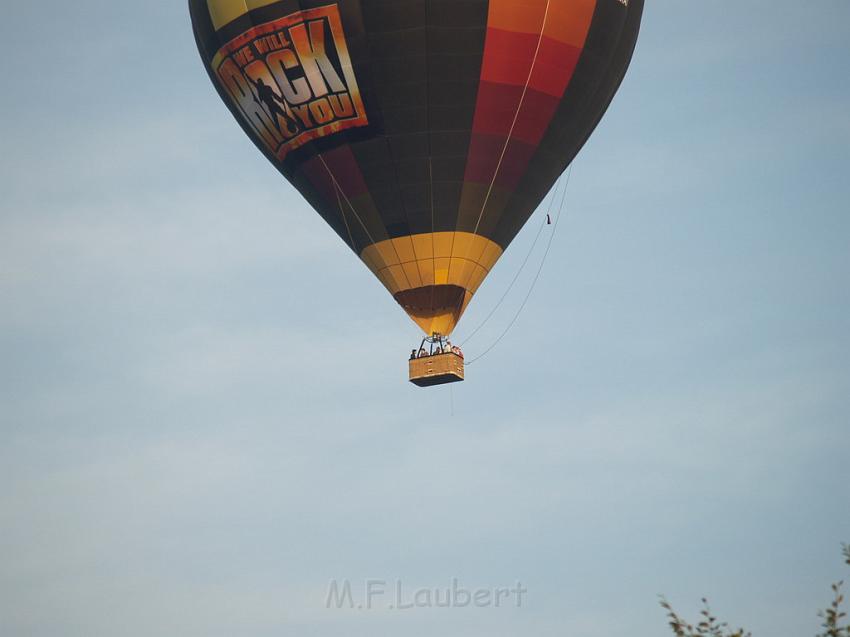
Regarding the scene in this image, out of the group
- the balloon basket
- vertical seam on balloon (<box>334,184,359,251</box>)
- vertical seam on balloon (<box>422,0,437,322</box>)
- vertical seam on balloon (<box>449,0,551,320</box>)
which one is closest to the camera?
vertical seam on balloon (<box>422,0,437,322</box>)

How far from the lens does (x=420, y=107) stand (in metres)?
32.2

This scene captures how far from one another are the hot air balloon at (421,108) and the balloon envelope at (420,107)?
31 millimetres

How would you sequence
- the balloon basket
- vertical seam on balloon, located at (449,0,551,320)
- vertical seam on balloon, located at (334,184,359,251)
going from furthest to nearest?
vertical seam on balloon, located at (334,184,359,251), vertical seam on balloon, located at (449,0,551,320), the balloon basket

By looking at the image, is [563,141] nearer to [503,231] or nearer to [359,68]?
[503,231]

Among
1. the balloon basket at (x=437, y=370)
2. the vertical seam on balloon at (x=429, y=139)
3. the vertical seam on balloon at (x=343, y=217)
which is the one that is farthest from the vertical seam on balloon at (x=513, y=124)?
the vertical seam on balloon at (x=343, y=217)

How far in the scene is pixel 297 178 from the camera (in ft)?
112

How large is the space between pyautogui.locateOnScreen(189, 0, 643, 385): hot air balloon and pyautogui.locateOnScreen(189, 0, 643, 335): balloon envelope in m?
0.03

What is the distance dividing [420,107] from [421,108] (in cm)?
3

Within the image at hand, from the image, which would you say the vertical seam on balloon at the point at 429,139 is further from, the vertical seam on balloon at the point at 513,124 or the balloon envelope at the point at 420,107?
the vertical seam on balloon at the point at 513,124

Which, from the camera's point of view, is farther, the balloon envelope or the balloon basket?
the balloon basket

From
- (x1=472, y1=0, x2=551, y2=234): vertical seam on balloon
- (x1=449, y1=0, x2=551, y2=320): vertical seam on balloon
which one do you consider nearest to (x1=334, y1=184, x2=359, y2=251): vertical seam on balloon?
(x1=449, y1=0, x2=551, y2=320): vertical seam on balloon

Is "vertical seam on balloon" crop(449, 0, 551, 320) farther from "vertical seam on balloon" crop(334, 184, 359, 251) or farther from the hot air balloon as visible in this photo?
"vertical seam on balloon" crop(334, 184, 359, 251)

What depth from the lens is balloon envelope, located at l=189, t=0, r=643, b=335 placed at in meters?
31.6

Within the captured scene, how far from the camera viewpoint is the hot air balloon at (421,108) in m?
31.6
